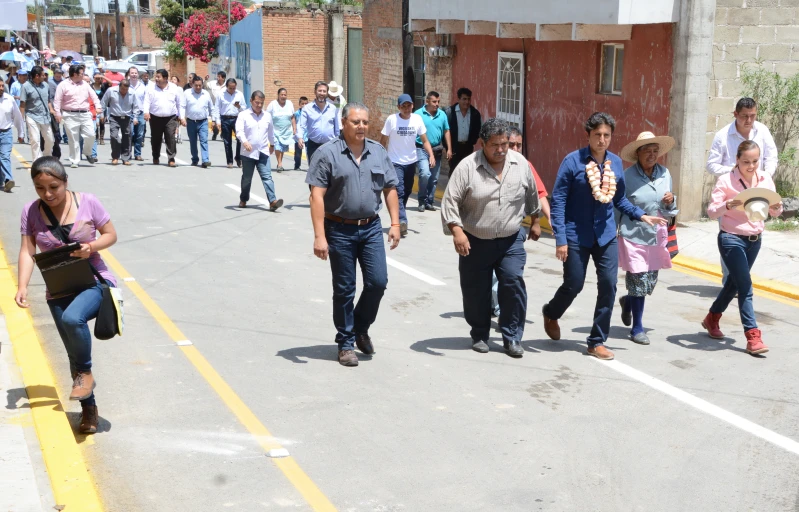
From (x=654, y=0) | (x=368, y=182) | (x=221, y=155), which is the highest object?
(x=654, y=0)

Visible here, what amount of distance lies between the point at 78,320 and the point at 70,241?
510mm

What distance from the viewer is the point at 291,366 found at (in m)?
7.62

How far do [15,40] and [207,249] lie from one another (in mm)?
53788

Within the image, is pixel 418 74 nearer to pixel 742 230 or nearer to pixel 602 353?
pixel 742 230

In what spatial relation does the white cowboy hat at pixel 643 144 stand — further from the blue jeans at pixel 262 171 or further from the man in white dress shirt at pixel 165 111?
the man in white dress shirt at pixel 165 111

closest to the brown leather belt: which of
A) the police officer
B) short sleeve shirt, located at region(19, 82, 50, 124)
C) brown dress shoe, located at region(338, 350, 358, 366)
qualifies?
the police officer

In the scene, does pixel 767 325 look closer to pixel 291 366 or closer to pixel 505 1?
pixel 291 366

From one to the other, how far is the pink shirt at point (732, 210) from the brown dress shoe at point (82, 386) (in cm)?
499

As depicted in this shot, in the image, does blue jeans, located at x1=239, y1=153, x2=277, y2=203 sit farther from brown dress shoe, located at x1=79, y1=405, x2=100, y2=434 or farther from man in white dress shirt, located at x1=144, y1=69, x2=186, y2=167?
brown dress shoe, located at x1=79, y1=405, x2=100, y2=434

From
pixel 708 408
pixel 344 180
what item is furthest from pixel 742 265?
pixel 344 180

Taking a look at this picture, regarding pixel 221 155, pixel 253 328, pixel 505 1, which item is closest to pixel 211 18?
pixel 221 155

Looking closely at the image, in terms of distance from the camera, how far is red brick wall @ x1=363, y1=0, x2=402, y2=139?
76.9 ft

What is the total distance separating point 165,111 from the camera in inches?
803

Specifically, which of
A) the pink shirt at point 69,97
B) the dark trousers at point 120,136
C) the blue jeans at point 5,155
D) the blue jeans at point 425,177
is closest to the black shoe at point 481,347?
the blue jeans at point 425,177
